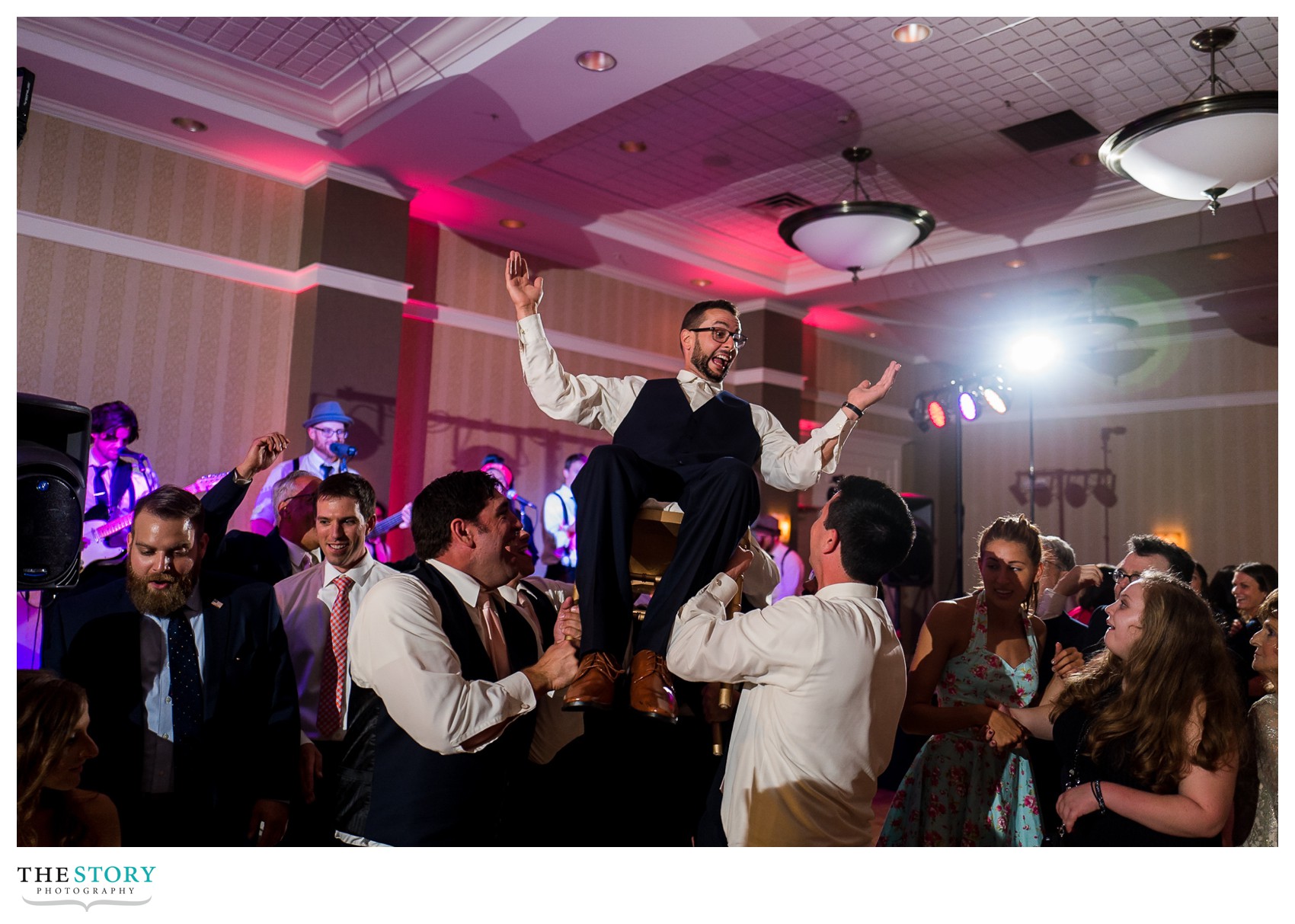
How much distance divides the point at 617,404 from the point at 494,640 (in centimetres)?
104

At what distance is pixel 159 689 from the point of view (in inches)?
102

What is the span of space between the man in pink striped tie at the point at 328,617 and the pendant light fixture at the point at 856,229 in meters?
→ 4.04

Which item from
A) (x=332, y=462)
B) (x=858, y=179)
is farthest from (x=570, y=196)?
(x=332, y=462)

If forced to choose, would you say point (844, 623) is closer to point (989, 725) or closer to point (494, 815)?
point (989, 725)

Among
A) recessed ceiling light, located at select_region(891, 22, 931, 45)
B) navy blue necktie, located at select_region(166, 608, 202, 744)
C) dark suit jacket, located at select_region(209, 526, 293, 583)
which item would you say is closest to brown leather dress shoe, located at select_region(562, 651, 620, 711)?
navy blue necktie, located at select_region(166, 608, 202, 744)

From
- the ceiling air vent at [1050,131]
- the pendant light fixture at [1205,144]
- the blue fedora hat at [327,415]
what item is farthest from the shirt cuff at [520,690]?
the ceiling air vent at [1050,131]

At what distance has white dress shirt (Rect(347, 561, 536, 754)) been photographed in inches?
81.8

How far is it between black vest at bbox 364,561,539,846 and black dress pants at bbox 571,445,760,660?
1.12 feet

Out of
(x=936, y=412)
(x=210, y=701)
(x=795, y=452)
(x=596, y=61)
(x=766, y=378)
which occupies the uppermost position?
(x=596, y=61)

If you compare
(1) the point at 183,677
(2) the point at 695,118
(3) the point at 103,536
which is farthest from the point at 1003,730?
(2) the point at 695,118

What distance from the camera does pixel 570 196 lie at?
7.45 meters

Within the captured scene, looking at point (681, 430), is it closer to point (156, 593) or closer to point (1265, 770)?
point (156, 593)

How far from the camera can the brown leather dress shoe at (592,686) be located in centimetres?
235

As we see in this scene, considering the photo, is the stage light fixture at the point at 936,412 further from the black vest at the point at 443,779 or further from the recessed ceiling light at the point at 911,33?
the black vest at the point at 443,779
